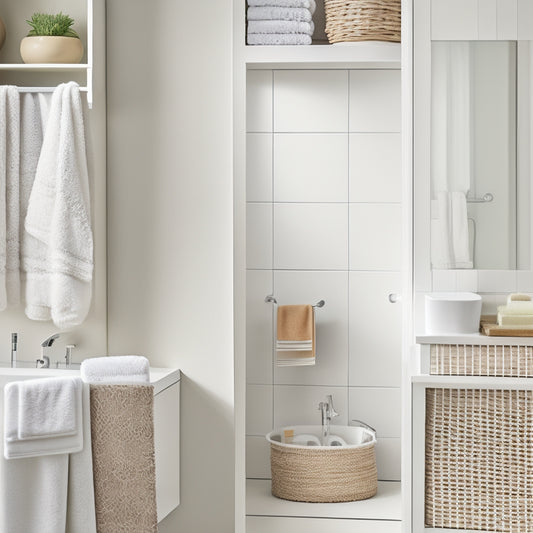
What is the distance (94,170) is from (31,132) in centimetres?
24

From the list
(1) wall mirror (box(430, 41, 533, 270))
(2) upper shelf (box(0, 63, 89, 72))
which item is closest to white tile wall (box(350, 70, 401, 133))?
(1) wall mirror (box(430, 41, 533, 270))

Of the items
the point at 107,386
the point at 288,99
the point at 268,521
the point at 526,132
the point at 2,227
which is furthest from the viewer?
the point at 288,99

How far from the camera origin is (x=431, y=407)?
7.96ft

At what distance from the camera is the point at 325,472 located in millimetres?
3426

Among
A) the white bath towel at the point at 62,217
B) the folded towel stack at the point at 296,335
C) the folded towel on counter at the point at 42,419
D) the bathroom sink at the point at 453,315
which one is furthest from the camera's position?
the folded towel stack at the point at 296,335

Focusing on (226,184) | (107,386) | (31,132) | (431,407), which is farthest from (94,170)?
(431,407)

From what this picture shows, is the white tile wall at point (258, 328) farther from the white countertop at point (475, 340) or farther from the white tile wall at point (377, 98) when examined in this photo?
the white countertop at point (475, 340)

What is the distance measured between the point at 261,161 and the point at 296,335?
74cm

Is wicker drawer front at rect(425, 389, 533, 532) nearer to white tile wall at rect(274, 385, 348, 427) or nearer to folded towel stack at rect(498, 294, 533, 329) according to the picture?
folded towel stack at rect(498, 294, 533, 329)

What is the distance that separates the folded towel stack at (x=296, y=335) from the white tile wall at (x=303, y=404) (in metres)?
0.21

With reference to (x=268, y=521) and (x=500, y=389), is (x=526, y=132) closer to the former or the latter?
(x=500, y=389)

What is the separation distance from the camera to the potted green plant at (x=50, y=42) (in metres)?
2.83

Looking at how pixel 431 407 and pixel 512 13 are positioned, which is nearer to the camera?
pixel 431 407

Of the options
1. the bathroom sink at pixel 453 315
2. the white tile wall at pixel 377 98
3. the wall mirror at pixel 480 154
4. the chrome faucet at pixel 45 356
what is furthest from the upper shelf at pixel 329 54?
the chrome faucet at pixel 45 356
